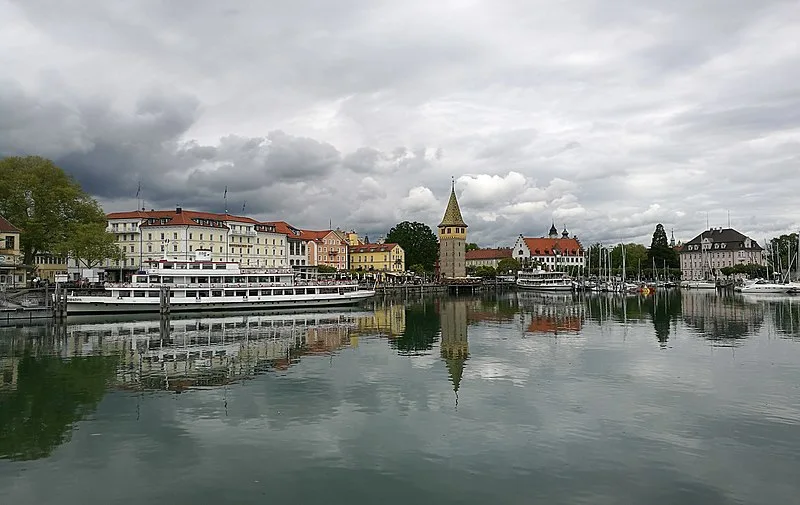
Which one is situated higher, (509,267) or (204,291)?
(509,267)

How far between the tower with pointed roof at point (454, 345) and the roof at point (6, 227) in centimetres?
4378

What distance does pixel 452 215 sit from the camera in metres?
144

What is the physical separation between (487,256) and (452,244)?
44117 mm

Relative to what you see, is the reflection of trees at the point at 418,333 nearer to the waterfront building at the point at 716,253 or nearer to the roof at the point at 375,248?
the roof at the point at 375,248

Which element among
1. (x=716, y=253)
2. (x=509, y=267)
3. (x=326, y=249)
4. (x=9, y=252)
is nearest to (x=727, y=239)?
(x=716, y=253)

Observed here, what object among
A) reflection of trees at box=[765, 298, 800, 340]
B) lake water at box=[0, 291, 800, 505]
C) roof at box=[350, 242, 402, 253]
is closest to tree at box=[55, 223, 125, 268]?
lake water at box=[0, 291, 800, 505]

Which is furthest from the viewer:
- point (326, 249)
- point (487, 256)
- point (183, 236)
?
point (487, 256)

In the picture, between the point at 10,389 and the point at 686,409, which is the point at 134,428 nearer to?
the point at 10,389

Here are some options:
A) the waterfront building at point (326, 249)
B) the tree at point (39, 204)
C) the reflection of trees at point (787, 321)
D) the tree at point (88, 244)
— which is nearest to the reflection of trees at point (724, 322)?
the reflection of trees at point (787, 321)

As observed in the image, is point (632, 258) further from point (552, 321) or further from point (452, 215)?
point (552, 321)

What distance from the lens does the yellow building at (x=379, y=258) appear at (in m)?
127

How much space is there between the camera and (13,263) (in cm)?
5884

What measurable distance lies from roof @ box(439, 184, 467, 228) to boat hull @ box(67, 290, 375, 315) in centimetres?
7566

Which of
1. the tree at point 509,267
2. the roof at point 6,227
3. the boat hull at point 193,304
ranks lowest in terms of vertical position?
the boat hull at point 193,304
